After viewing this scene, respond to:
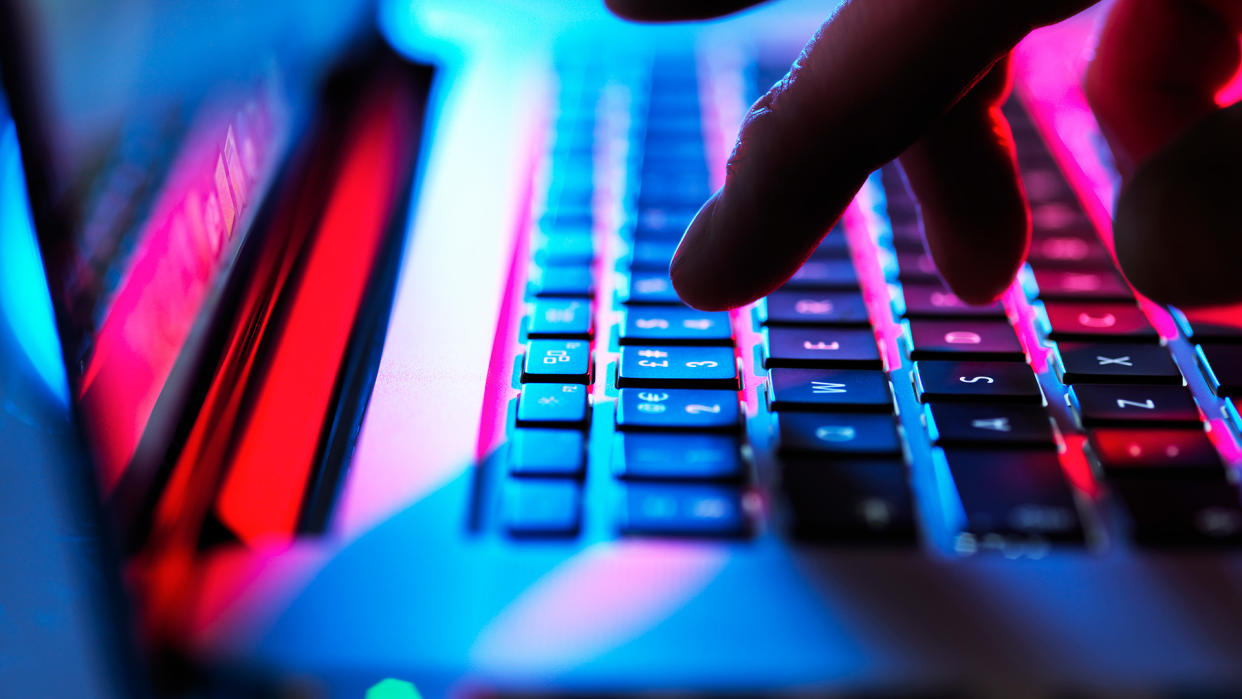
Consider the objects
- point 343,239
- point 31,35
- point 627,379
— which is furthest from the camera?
point 343,239

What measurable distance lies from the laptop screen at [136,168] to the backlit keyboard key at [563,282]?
14 centimetres

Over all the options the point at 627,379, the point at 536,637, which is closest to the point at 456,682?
the point at 536,637

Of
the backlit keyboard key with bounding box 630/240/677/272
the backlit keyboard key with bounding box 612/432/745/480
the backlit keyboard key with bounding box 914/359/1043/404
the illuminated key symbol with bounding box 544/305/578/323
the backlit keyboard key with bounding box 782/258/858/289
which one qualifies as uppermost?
the backlit keyboard key with bounding box 630/240/677/272

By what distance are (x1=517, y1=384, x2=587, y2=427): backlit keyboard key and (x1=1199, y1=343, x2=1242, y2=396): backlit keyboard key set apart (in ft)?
0.87

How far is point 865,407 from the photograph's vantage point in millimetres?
323

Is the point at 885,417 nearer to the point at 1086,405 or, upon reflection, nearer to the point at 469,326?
the point at 1086,405

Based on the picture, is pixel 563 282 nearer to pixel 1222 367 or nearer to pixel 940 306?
pixel 940 306

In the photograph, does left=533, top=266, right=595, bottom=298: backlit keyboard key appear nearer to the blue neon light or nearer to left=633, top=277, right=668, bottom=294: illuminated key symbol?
left=633, top=277, right=668, bottom=294: illuminated key symbol

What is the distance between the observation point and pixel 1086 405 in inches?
12.6

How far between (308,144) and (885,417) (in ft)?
1.32

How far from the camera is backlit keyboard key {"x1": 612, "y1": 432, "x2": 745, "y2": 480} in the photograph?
290 millimetres

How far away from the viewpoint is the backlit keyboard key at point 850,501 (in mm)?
277

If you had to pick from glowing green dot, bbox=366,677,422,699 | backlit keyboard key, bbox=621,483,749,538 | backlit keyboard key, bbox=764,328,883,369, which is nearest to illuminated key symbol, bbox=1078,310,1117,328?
backlit keyboard key, bbox=764,328,883,369

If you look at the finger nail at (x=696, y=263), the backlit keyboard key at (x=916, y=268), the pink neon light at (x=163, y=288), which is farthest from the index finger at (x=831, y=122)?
the pink neon light at (x=163, y=288)
